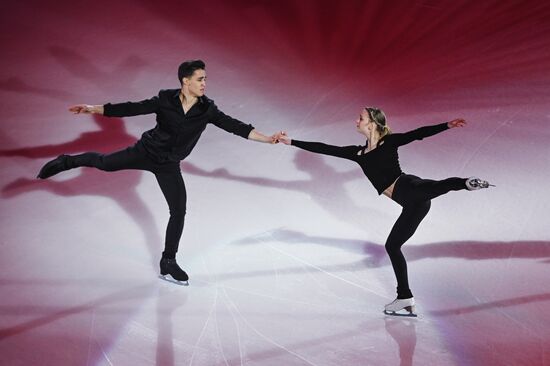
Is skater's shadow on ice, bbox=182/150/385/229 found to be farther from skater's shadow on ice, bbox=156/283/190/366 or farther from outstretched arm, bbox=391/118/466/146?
skater's shadow on ice, bbox=156/283/190/366

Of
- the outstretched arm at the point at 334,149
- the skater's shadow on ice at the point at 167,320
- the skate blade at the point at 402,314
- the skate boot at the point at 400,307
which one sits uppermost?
the outstretched arm at the point at 334,149

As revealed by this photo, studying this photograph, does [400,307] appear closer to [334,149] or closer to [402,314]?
[402,314]

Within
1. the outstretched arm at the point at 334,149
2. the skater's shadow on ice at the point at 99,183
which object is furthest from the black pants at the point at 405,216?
the skater's shadow on ice at the point at 99,183

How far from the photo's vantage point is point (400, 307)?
4.32 m

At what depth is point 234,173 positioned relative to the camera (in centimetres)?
605

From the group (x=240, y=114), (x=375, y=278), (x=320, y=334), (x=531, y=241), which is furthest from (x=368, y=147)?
(x=240, y=114)

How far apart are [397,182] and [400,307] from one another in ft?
2.78

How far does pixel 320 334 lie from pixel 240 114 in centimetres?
317

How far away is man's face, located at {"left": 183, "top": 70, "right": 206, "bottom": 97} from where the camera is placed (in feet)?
14.5

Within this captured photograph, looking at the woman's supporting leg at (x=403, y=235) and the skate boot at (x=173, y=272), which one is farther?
the skate boot at (x=173, y=272)

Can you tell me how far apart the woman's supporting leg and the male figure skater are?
1129 mm

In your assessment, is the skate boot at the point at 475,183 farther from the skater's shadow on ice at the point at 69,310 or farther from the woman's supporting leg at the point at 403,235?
the skater's shadow on ice at the point at 69,310

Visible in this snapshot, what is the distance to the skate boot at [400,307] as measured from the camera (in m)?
4.32

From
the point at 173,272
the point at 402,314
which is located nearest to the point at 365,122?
the point at 402,314
